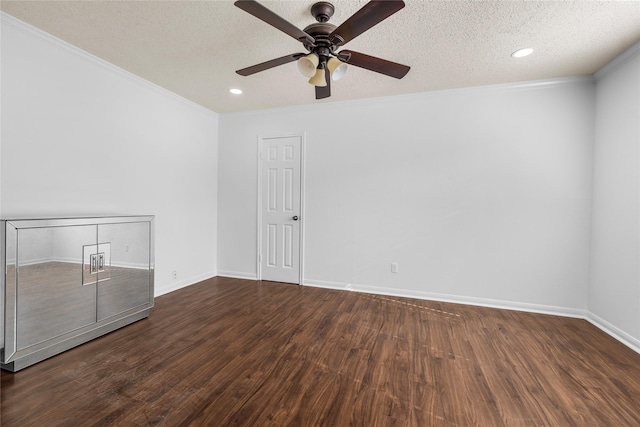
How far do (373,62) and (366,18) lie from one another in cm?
50

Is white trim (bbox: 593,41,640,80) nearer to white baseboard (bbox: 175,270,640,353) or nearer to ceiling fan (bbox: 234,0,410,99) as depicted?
ceiling fan (bbox: 234,0,410,99)

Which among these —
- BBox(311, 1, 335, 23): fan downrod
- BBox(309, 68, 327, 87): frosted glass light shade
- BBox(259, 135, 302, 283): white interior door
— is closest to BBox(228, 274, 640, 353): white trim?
BBox(259, 135, 302, 283): white interior door

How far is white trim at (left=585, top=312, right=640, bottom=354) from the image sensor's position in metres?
2.50

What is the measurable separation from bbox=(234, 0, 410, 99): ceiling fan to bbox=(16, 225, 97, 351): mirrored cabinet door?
1.99 metres

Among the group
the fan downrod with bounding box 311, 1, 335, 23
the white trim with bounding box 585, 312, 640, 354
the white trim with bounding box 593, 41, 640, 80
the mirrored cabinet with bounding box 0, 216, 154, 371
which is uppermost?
the white trim with bounding box 593, 41, 640, 80

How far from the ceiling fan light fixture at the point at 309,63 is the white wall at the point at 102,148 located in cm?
232

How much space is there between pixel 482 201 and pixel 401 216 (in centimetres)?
100

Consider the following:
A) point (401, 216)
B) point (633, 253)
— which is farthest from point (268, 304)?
point (633, 253)

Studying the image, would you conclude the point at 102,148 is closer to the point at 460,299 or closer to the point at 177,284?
the point at 177,284

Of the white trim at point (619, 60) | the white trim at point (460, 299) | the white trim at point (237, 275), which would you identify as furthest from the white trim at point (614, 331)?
the white trim at point (237, 275)

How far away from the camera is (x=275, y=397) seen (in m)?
1.82

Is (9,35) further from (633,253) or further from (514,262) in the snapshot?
(633,253)

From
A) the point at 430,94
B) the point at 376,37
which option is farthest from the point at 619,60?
the point at 376,37

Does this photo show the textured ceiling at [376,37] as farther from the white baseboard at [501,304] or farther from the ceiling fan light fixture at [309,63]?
the white baseboard at [501,304]
